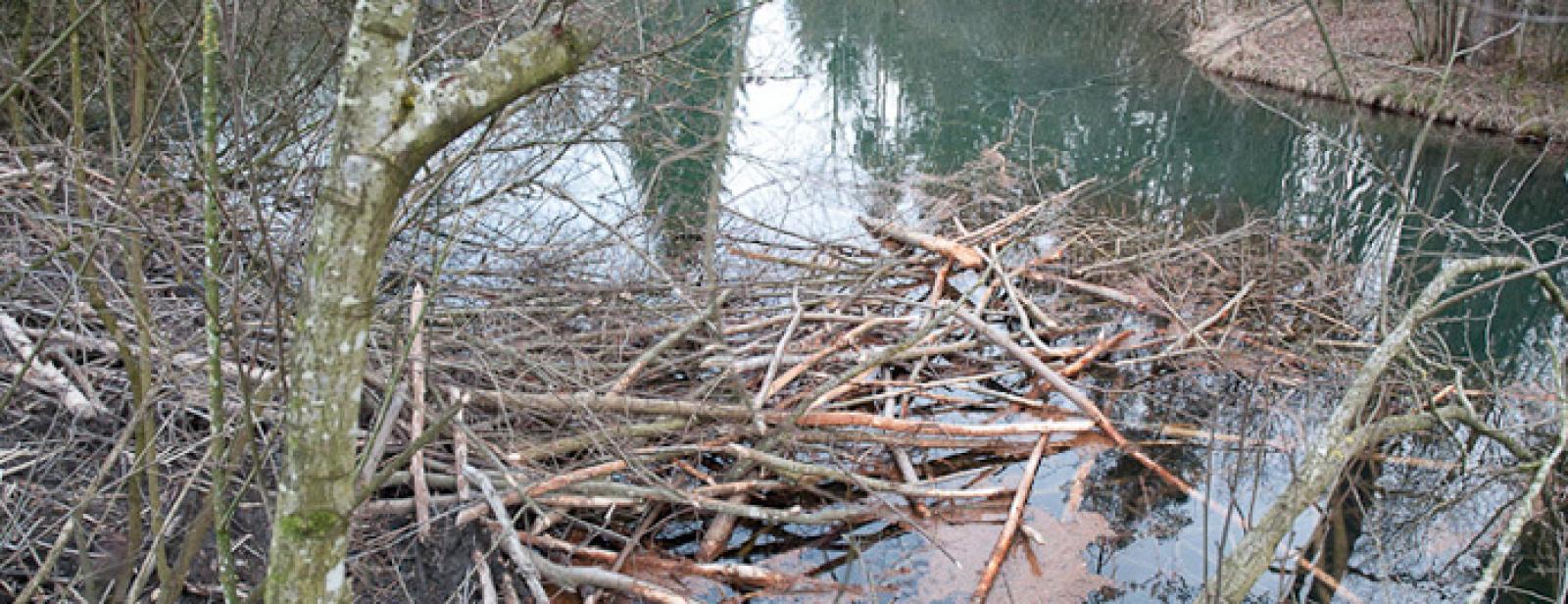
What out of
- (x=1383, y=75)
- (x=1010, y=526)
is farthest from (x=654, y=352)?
(x=1383, y=75)

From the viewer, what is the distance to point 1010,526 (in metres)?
4.44

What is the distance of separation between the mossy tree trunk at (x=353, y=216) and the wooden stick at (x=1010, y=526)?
9.61 ft

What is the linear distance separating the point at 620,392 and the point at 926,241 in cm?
293

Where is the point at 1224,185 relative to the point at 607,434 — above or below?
above

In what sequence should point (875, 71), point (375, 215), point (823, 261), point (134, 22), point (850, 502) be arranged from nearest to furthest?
point (375, 215) → point (134, 22) → point (850, 502) → point (823, 261) → point (875, 71)

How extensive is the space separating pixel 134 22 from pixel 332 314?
1.01 meters

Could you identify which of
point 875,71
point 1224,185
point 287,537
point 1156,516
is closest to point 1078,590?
point 1156,516

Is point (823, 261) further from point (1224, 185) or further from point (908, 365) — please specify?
point (1224, 185)

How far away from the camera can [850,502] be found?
4730 mm

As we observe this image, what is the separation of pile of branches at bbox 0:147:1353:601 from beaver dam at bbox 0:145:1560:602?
20mm

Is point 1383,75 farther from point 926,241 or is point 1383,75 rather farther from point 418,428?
point 418,428

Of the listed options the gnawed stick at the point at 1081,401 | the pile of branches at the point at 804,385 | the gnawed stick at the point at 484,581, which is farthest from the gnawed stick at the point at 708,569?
the gnawed stick at the point at 1081,401

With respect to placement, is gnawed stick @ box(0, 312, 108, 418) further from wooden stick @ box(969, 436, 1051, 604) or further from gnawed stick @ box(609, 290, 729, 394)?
wooden stick @ box(969, 436, 1051, 604)

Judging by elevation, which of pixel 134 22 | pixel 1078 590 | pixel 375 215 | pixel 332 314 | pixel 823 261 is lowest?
pixel 1078 590
